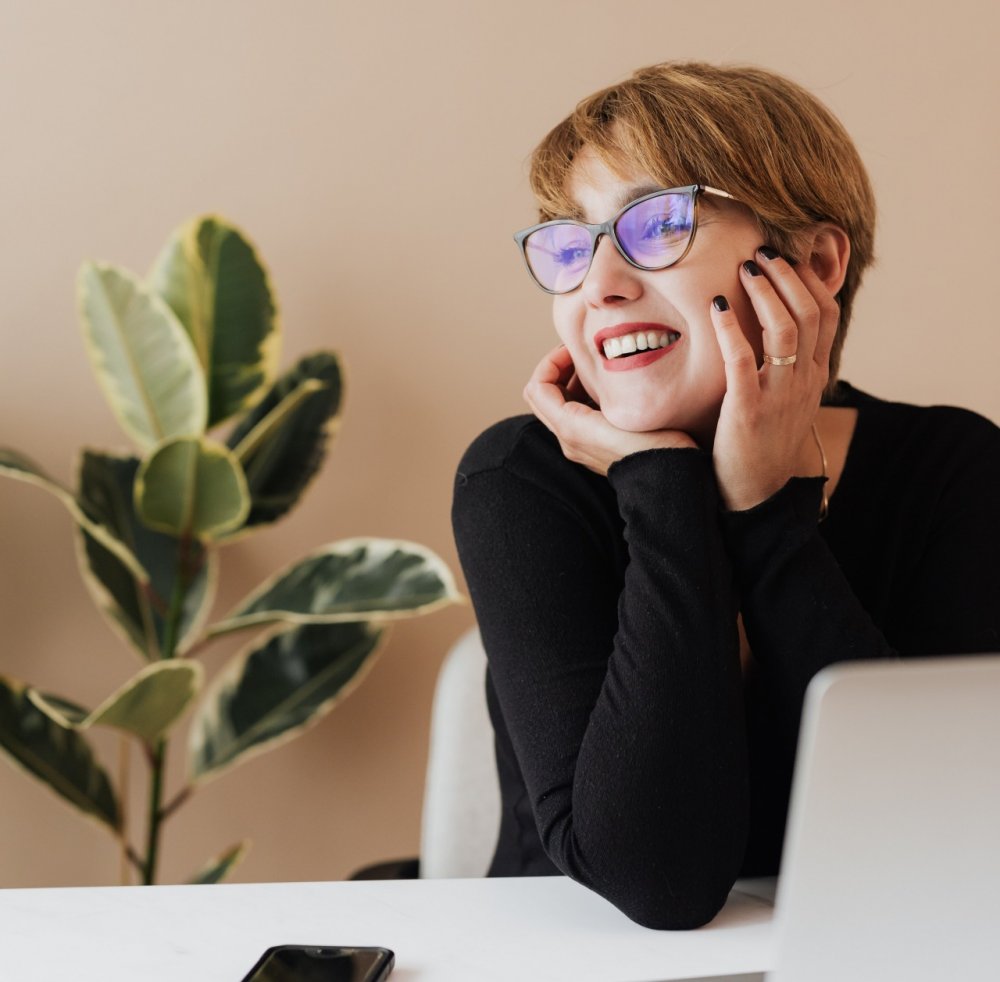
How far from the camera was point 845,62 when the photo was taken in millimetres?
2275

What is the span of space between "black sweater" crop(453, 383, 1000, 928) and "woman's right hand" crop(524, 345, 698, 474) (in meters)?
0.03

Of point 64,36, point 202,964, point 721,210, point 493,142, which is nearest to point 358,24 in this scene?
point 493,142

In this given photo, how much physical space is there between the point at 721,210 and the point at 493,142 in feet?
3.61

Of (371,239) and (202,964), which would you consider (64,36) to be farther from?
(202,964)

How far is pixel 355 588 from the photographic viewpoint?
171cm

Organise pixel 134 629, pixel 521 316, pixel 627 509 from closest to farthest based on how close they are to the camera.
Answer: pixel 627 509 → pixel 134 629 → pixel 521 316

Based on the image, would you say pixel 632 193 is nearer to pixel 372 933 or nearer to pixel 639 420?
pixel 639 420

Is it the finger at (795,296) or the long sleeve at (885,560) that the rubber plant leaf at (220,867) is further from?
the finger at (795,296)

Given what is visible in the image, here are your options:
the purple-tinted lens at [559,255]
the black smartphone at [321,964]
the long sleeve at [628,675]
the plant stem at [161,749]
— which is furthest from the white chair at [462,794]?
the plant stem at [161,749]

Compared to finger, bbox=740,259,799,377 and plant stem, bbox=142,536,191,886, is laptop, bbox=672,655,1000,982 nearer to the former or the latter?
finger, bbox=740,259,799,377

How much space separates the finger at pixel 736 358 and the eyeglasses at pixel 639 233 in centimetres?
7

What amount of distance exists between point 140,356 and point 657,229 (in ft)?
2.90

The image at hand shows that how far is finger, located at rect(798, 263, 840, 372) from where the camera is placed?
1128mm

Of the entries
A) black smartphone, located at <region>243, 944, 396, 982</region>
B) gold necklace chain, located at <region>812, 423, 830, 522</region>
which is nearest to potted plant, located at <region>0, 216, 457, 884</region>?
gold necklace chain, located at <region>812, 423, 830, 522</region>
